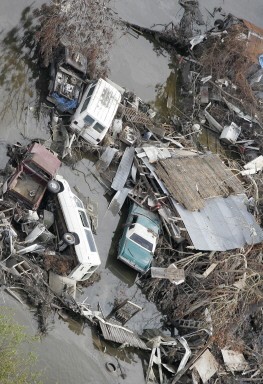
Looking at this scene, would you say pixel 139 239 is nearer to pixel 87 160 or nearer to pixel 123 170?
pixel 123 170

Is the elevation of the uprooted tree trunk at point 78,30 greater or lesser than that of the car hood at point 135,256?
greater

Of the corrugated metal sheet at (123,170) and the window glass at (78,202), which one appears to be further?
the corrugated metal sheet at (123,170)

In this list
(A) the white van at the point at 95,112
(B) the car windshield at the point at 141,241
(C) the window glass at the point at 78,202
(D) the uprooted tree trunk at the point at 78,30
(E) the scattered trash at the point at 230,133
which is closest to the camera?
(C) the window glass at the point at 78,202

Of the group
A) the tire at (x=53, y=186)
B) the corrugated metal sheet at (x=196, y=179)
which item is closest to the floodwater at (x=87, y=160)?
the tire at (x=53, y=186)

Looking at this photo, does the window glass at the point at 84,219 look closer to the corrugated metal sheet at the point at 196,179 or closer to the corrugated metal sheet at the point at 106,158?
the corrugated metal sheet at the point at 106,158

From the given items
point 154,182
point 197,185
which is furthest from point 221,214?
point 154,182

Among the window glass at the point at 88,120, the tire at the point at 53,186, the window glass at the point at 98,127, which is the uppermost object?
the window glass at the point at 88,120

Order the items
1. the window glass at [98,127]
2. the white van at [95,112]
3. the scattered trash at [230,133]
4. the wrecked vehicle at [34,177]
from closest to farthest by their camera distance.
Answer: the wrecked vehicle at [34,177] → the white van at [95,112] → the window glass at [98,127] → the scattered trash at [230,133]
